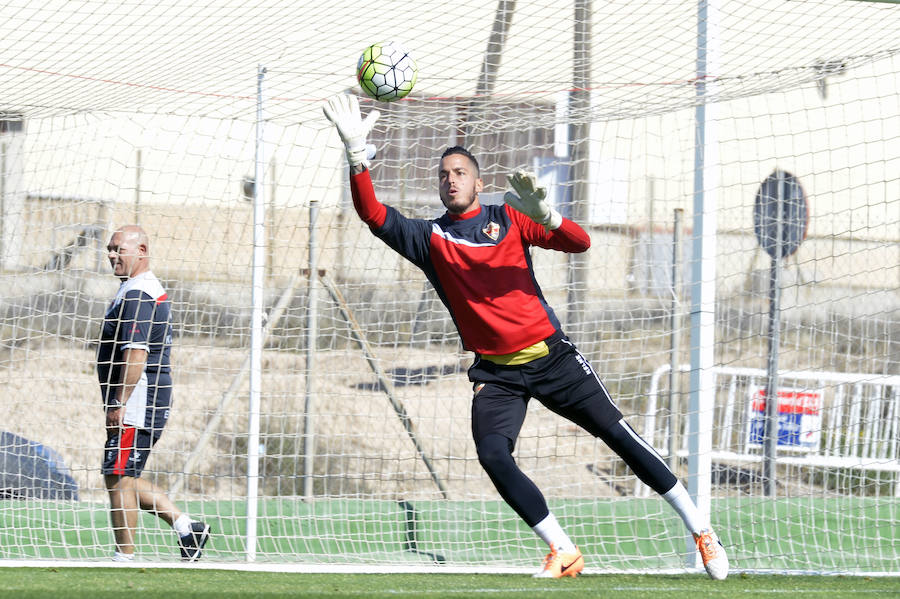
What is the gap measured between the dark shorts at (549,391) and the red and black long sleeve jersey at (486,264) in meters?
0.11

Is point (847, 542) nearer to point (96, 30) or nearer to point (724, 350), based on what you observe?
point (724, 350)

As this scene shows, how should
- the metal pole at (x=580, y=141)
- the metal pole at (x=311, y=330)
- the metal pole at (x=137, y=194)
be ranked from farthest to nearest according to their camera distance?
the metal pole at (x=137, y=194) < the metal pole at (x=311, y=330) < the metal pole at (x=580, y=141)

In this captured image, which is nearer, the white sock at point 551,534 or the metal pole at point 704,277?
the white sock at point 551,534

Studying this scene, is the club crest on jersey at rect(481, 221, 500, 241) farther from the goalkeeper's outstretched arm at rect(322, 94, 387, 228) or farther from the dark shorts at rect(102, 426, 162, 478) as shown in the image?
the dark shorts at rect(102, 426, 162, 478)

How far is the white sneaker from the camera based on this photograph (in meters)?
4.96

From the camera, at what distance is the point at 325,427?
10375 mm

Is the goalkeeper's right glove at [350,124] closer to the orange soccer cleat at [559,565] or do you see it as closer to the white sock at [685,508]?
the orange soccer cleat at [559,565]

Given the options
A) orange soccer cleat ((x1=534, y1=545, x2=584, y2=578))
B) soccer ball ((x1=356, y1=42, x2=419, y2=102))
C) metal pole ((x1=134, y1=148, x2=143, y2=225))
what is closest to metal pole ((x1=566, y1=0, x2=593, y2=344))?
soccer ball ((x1=356, y1=42, x2=419, y2=102))

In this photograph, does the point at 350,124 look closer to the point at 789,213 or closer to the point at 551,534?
the point at 551,534

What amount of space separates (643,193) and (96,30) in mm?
7263

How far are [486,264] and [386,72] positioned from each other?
3.41ft

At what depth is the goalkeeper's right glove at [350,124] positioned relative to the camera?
4.70 meters

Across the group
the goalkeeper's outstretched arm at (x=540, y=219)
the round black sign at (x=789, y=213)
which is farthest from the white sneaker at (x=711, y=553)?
the round black sign at (x=789, y=213)

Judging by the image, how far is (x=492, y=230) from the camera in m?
5.04
